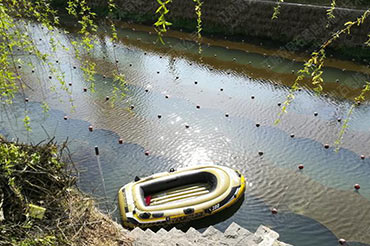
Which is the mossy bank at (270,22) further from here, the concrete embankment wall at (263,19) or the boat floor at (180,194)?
the boat floor at (180,194)

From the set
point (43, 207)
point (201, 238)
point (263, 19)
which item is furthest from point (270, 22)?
point (43, 207)

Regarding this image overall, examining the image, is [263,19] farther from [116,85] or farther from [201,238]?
[201,238]

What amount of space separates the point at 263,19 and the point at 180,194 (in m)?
12.2

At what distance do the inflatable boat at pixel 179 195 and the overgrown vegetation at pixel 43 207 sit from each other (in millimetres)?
3302

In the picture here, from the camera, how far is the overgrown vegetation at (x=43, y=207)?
3098mm

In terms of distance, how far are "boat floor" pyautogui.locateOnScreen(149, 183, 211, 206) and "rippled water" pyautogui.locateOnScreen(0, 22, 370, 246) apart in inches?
28.7

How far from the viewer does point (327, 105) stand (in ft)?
38.6

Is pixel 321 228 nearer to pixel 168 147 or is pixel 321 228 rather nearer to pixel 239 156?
pixel 239 156

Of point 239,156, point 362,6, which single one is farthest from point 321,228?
point 362,6

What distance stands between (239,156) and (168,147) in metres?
2.22

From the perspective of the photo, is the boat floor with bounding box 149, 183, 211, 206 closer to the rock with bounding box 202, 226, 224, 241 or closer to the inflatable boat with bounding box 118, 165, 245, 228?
the inflatable boat with bounding box 118, 165, 245, 228

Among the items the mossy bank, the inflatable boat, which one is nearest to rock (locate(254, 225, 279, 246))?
the inflatable boat

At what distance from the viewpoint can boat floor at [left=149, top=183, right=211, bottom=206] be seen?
309 inches

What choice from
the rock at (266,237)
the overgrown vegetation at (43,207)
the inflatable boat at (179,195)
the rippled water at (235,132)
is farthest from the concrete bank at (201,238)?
the rippled water at (235,132)
